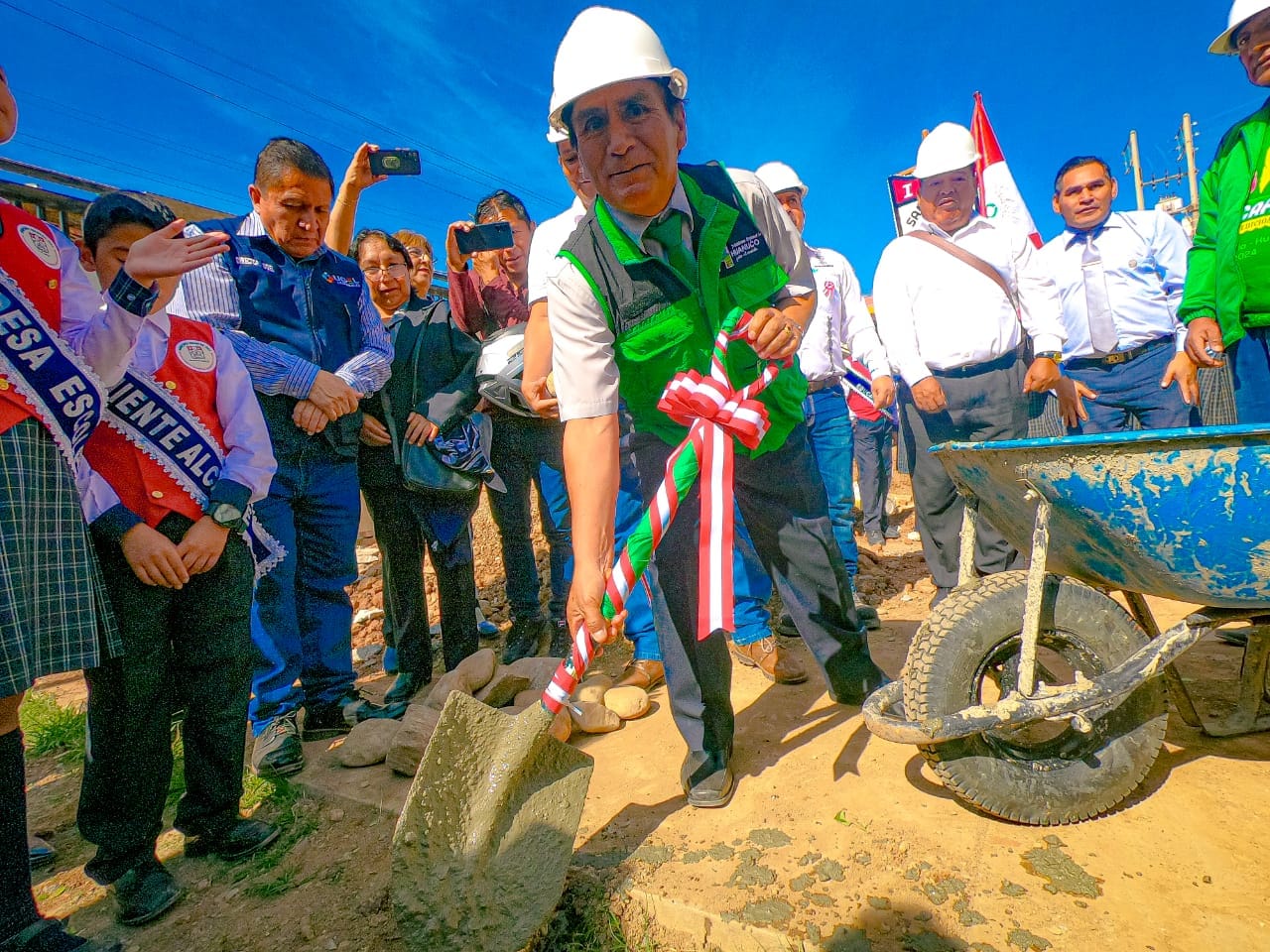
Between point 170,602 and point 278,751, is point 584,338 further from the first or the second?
point 278,751

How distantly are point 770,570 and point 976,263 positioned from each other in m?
1.85

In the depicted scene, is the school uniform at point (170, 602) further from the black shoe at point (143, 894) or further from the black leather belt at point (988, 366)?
the black leather belt at point (988, 366)

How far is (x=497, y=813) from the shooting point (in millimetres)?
1673

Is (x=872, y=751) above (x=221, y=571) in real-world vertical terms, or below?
below

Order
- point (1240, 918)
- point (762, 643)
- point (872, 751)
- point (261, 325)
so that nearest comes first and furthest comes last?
point (1240, 918) < point (872, 751) < point (261, 325) < point (762, 643)

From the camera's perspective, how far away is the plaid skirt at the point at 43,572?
1.48 m

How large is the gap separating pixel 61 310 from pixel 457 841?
160 cm

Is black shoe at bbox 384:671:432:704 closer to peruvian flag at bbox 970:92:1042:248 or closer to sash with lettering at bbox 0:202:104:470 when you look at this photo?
sash with lettering at bbox 0:202:104:470

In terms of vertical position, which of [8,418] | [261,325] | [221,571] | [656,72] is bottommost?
[221,571]

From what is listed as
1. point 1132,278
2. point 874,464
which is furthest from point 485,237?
point 874,464

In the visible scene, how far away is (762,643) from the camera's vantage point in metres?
3.00

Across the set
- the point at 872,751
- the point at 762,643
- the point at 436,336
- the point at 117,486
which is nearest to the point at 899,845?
the point at 872,751

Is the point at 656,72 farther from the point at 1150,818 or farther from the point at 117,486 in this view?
the point at 1150,818

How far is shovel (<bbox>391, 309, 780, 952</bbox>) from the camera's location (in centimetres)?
154
